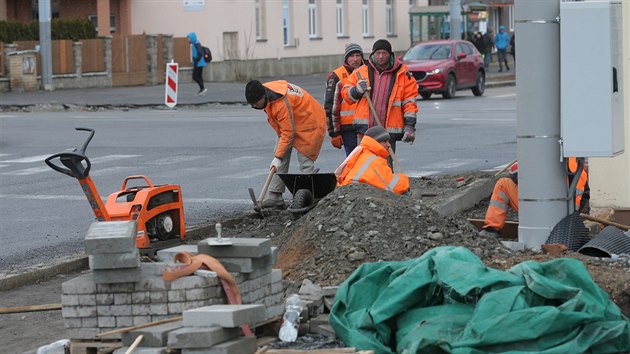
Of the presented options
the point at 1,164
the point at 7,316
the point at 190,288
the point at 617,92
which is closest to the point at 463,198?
the point at 617,92

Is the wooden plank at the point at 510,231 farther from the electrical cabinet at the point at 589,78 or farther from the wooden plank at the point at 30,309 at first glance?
the wooden plank at the point at 30,309

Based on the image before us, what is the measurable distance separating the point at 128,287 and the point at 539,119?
4.11 meters

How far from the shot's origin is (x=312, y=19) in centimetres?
5178

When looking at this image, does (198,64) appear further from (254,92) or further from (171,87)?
(254,92)

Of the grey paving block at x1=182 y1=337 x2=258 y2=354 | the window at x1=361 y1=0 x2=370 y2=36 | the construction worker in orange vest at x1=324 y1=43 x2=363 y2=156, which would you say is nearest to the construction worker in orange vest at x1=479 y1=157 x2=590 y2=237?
the construction worker in orange vest at x1=324 y1=43 x2=363 y2=156

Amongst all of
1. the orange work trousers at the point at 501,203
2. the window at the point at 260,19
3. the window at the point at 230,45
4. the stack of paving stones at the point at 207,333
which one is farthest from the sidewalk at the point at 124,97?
the stack of paving stones at the point at 207,333

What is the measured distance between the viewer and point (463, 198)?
12648mm

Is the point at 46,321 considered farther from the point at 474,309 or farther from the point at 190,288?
the point at 474,309

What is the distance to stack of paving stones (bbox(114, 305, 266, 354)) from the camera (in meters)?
5.96

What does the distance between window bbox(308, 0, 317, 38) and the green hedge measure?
11.6 m

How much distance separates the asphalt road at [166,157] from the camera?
12.9 meters

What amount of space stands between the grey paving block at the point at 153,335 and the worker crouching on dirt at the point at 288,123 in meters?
6.17

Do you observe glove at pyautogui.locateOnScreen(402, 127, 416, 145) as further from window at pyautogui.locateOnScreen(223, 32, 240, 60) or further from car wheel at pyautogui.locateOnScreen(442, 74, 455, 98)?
window at pyautogui.locateOnScreen(223, 32, 240, 60)

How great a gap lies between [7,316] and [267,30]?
131 ft
